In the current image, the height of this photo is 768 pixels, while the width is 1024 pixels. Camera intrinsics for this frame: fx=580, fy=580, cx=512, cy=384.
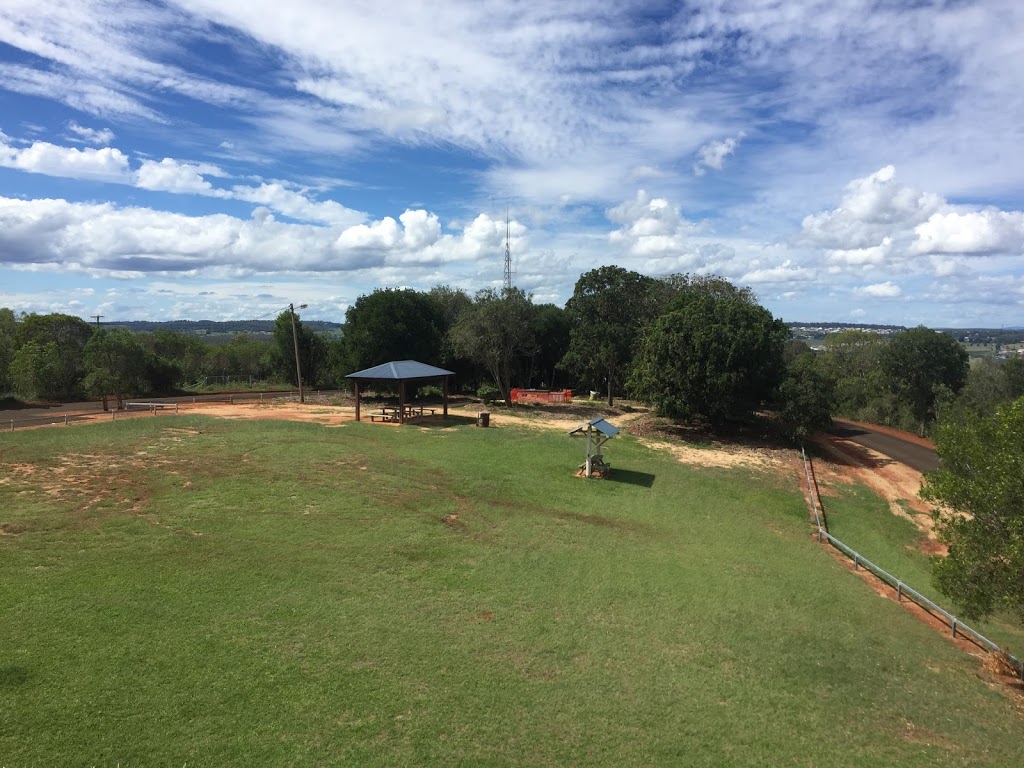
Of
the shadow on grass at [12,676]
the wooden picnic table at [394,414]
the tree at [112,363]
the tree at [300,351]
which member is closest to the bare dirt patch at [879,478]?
the wooden picnic table at [394,414]

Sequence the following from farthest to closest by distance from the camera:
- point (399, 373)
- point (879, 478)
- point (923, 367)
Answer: point (923, 367) < point (399, 373) < point (879, 478)

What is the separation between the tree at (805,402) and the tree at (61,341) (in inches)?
1717

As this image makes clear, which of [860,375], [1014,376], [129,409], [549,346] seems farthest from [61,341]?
[1014,376]

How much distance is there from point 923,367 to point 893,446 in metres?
19.1

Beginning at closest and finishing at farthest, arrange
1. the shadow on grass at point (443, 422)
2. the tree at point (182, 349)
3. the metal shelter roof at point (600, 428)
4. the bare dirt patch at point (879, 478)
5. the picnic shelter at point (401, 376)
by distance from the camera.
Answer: the bare dirt patch at point (879, 478) → the metal shelter roof at point (600, 428) → the picnic shelter at point (401, 376) → the shadow on grass at point (443, 422) → the tree at point (182, 349)

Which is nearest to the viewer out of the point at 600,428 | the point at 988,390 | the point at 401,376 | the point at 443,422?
the point at 600,428

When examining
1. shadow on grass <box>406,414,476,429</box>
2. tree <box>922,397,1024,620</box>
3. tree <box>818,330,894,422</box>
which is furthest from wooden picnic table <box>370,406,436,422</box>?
tree <box>818,330,894,422</box>

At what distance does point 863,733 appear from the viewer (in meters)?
8.15

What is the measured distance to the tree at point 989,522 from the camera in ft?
33.0

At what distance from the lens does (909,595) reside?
14195mm

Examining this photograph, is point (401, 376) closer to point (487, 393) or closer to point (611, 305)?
point (487, 393)

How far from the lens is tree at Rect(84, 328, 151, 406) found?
31.9m

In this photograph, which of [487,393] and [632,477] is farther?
[487,393]

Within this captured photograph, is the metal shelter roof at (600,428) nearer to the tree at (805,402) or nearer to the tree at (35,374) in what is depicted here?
the tree at (805,402)
